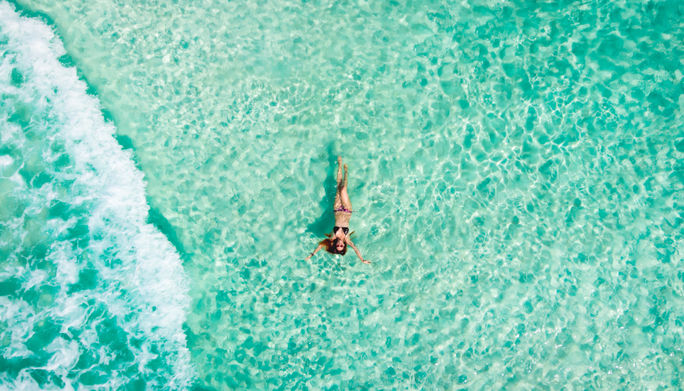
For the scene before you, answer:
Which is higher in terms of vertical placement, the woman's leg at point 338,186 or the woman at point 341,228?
the woman's leg at point 338,186

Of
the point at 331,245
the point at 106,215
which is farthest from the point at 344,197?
the point at 106,215

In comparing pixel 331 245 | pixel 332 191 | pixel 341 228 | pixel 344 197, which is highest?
pixel 344 197

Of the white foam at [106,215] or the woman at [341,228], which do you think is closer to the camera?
the woman at [341,228]

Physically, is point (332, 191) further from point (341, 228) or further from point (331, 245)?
point (331, 245)

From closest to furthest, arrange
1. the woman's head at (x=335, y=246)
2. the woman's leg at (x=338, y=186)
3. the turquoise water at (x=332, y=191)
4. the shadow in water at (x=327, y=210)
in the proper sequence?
the woman's head at (x=335, y=246), the woman's leg at (x=338, y=186), the turquoise water at (x=332, y=191), the shadow in water at (x=327, y=210)

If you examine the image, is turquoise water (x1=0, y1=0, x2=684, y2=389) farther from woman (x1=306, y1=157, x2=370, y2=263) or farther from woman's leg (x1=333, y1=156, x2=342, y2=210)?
woman (x1=306, y1=157, x2=370, y2=263)

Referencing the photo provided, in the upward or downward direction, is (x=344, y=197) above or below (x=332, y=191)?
above

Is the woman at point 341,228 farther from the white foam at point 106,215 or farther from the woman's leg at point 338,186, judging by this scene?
the white foam at point 106,215

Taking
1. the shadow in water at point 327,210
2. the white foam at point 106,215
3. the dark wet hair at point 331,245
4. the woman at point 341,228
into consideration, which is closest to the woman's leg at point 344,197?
the woman at point 341,228
